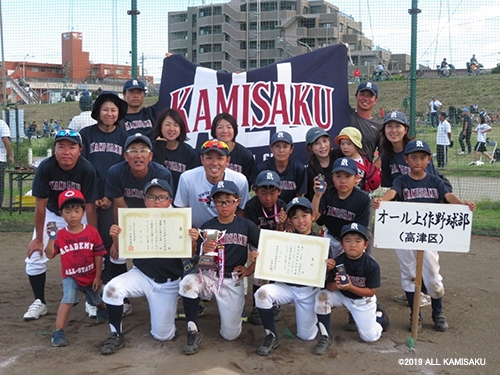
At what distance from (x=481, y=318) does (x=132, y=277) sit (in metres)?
3.05

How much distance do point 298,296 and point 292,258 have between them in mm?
351

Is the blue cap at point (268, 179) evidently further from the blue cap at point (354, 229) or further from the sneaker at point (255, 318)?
the sneaker at point (255, 318)

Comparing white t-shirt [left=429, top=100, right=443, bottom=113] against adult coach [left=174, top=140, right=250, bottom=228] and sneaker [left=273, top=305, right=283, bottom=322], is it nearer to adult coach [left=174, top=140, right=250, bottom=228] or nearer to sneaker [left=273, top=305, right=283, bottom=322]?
sneaker [left=273, top=305, right=283, bottom=322]

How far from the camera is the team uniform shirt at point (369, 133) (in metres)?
5.40

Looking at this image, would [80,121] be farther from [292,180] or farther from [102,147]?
[292,180]

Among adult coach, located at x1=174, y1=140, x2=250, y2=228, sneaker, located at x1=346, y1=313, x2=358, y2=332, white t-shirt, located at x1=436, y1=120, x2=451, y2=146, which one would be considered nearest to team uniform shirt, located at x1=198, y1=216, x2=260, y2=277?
adult coach, located at x1=174, y1=140, x2=250, y2=228

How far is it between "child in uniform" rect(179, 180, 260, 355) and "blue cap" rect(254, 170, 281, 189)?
0.23m

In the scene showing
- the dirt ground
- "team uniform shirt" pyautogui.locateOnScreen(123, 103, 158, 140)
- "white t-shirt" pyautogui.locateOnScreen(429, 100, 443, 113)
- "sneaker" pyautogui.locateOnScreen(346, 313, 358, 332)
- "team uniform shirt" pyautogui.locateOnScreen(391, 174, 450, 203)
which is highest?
"white t-shirt" pyautogui.locateOnScreen(429, 100, 443, 113)

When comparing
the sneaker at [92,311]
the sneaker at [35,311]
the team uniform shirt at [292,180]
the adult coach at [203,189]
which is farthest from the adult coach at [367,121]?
the sneaker at [35,311]

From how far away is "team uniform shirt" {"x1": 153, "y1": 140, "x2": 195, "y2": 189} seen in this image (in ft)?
17.1

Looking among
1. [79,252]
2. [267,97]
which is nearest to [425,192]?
[267,97]

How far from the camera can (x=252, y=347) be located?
4277 millimetres

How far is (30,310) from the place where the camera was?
493 cm

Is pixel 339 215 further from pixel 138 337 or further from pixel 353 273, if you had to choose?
pixel 138 337
